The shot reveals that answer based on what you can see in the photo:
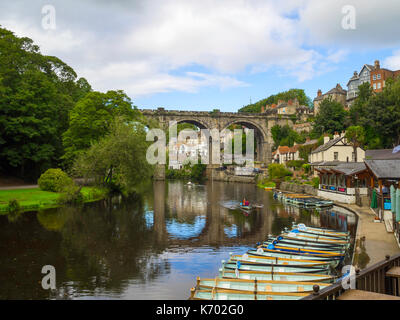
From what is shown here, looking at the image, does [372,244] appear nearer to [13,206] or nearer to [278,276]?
[278,276]

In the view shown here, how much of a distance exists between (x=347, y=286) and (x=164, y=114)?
78423 millimetres

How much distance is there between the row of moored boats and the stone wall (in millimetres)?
26094

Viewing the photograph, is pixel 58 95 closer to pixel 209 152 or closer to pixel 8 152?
pixel 8 152

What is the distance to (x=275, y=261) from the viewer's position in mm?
13617

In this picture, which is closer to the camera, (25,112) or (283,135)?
(25,112)

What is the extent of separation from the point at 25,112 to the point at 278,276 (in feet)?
135

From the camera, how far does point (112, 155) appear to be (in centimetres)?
3653

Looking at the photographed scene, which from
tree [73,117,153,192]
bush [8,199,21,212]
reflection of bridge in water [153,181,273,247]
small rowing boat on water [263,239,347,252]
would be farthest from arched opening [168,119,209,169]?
small rowing boat on water [263,239,347,252]

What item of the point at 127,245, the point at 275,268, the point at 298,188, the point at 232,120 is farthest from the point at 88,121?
the point at 232,120

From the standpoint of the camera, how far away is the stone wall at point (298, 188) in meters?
43.3

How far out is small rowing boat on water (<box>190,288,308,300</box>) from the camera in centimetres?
983

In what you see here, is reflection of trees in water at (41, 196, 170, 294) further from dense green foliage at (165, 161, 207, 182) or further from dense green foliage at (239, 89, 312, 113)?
dense green foliage at (239, 89, 312, 113)

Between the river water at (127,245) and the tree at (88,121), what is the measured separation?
12.7m

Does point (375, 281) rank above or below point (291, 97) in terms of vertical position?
below
